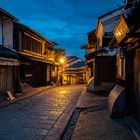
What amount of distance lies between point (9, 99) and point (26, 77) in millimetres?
7861

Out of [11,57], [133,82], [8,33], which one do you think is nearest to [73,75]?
[8,33]

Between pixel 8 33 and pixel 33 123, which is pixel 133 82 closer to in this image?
pixel 33 123

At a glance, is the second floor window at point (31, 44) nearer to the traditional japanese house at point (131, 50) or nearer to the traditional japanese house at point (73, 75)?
the traditional japanese house at point (131, 50)

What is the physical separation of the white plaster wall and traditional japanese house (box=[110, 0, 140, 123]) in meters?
10.4

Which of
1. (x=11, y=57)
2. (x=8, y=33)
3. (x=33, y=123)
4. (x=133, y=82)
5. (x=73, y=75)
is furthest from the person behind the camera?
(x=73, y=75)

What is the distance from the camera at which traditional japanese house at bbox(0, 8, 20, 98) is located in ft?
57.3

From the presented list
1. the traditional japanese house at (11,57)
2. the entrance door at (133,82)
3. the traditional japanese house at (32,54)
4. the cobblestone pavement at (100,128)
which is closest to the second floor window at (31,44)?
the traditional japanese house at (32,54)

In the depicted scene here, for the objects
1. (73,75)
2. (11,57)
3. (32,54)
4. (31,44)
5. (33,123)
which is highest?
(31,44)

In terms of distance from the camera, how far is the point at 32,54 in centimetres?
2544

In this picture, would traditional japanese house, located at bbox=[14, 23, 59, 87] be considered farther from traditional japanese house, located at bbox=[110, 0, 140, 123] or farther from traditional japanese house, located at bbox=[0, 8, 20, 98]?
traditional japanese house, located at bbox=[110, 0, 140, 123]

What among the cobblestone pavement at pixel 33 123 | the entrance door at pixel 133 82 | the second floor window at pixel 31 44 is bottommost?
the cobblestone pavement at pixel 33 123

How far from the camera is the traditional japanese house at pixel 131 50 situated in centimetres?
612

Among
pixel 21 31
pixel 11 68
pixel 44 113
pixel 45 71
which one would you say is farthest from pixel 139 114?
pixel 45 71

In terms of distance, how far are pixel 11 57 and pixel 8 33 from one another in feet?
12.4
